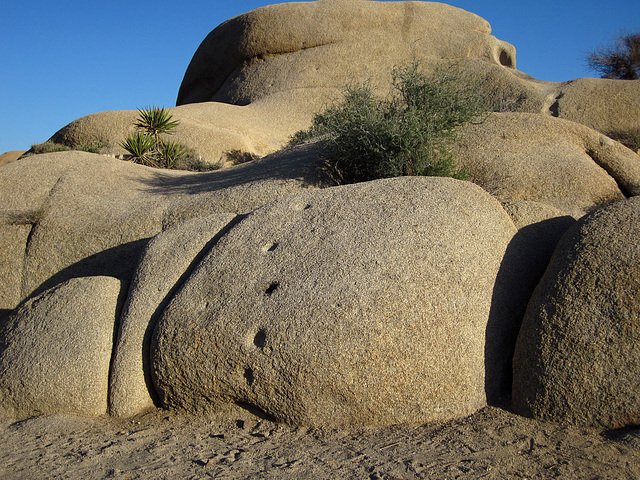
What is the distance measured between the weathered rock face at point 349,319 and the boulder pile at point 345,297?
0.01 meters

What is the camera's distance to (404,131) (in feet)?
21.4

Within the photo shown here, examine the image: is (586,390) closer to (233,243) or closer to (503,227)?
(503,227)

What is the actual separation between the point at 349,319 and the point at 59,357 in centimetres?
253

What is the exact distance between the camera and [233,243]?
16.1ft

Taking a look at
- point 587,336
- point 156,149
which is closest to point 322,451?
point 587,336

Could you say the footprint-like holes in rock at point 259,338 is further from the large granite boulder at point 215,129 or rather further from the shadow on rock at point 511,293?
the large granite boulder at point 215,129

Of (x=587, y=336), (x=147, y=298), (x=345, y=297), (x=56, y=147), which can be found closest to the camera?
(x=587, y=336)

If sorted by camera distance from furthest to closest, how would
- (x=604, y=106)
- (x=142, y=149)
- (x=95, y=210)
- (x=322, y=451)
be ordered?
(x=604, y=106) < (x=142, y=149) < (x=95, y=210) < (x=322, y=451)

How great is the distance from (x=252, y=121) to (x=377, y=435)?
16.2 m

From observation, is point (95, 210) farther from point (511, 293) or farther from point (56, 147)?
point (56, 147)

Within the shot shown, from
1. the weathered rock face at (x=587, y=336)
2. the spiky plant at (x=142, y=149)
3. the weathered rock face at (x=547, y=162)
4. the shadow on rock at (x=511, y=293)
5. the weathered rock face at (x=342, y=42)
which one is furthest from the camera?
the weathered rock face at (x=342, y=42)

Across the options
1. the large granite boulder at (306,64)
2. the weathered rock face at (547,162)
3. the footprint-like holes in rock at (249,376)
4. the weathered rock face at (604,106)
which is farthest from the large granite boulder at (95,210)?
the weathered rock face at (604,106)

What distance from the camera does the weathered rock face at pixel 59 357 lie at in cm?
438

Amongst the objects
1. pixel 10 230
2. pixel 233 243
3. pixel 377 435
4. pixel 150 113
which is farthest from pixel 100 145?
pixel 377 435
